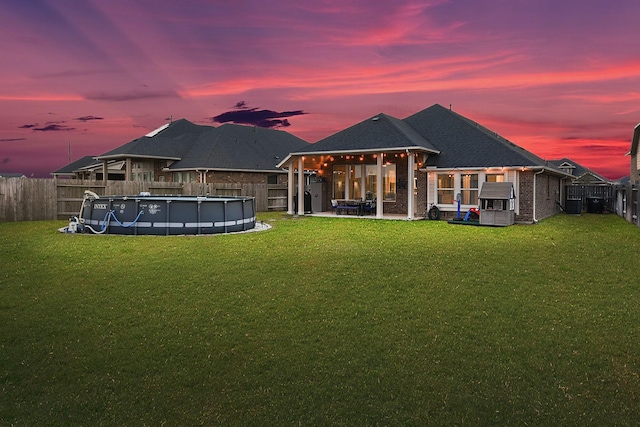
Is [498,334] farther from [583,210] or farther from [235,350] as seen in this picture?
[583,210]

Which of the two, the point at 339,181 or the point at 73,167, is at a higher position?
the point at 73,167

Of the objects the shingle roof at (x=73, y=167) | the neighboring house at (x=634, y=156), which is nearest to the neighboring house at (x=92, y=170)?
the shingle roof at (x=73, y=167)

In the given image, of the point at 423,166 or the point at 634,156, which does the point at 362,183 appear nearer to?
the point at 423,166

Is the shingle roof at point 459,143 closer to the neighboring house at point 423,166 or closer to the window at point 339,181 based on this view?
the neighboring house at point 423,166

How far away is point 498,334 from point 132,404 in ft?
12.9

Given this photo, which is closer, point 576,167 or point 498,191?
point 498,191

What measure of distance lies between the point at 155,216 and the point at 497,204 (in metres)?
13.2

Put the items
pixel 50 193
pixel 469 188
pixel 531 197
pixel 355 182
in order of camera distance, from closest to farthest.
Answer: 1. pixel 531 197
2. pixel 50 193
3. pixel 469 188
4. pixel 355 182

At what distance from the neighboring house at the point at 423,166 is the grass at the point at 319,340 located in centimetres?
1082

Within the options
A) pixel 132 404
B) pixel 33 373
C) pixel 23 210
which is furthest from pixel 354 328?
pixel 23 210

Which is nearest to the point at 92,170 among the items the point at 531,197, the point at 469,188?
the point at 469,188

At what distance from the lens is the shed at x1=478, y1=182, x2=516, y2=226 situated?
18.3 metres

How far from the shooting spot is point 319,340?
5191 millimetres

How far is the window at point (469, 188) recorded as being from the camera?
21.4 metres
